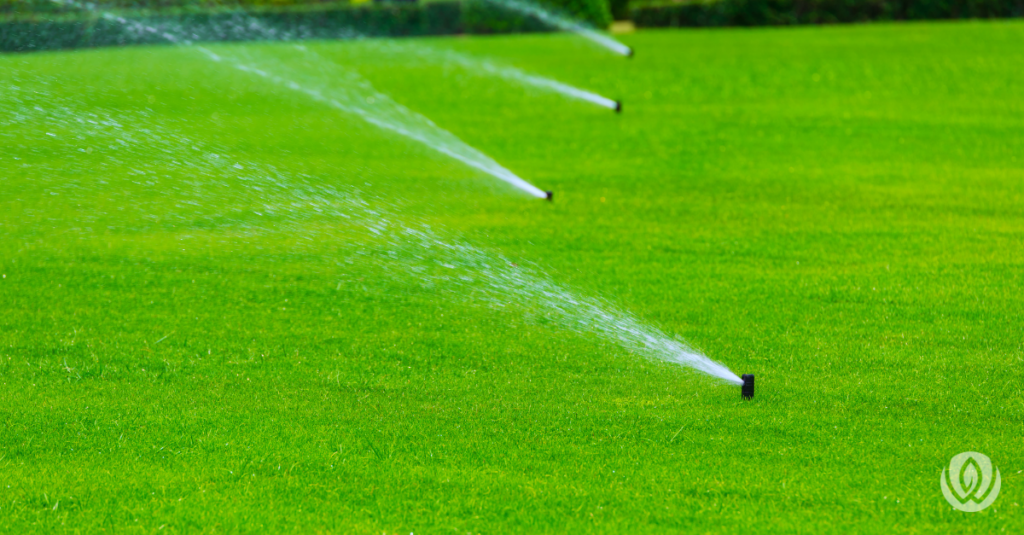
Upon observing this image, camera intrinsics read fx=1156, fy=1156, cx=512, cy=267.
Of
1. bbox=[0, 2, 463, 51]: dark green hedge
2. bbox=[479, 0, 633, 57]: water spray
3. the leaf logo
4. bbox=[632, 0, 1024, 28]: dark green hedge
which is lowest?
bbox=[0, 2, 463, 51]: dark green hedge

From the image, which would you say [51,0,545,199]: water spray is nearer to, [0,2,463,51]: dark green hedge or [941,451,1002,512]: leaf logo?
[0,2,463,51]: dark green hedge

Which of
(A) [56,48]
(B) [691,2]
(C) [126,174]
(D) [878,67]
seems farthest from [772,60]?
(A) [56,48]

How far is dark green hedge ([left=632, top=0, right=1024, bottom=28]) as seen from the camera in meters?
24.3

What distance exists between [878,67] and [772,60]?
5.86ft

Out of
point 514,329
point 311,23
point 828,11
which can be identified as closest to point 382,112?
point 514,329

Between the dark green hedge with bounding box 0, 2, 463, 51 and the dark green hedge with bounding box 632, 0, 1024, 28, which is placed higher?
the dark green hedge with bounding box 632, 0, 1024, 28

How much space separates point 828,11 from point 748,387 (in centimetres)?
2163

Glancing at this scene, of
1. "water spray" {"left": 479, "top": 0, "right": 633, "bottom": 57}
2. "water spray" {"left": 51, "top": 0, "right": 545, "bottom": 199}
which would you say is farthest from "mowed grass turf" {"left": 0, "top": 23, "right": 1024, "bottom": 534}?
"water spray" {"left": 479, "top": 0, "right": 633, "bottom": 57}

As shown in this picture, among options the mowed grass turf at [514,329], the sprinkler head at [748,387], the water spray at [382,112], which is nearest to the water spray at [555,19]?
the water spray at [382,112]

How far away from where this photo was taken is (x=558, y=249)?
8781mm

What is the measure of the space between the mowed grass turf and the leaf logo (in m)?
0.06

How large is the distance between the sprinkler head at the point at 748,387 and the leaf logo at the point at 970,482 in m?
1.03

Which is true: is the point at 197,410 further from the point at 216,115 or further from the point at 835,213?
the point at 216,115

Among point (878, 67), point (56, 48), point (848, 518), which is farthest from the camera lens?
point (56, 48)
